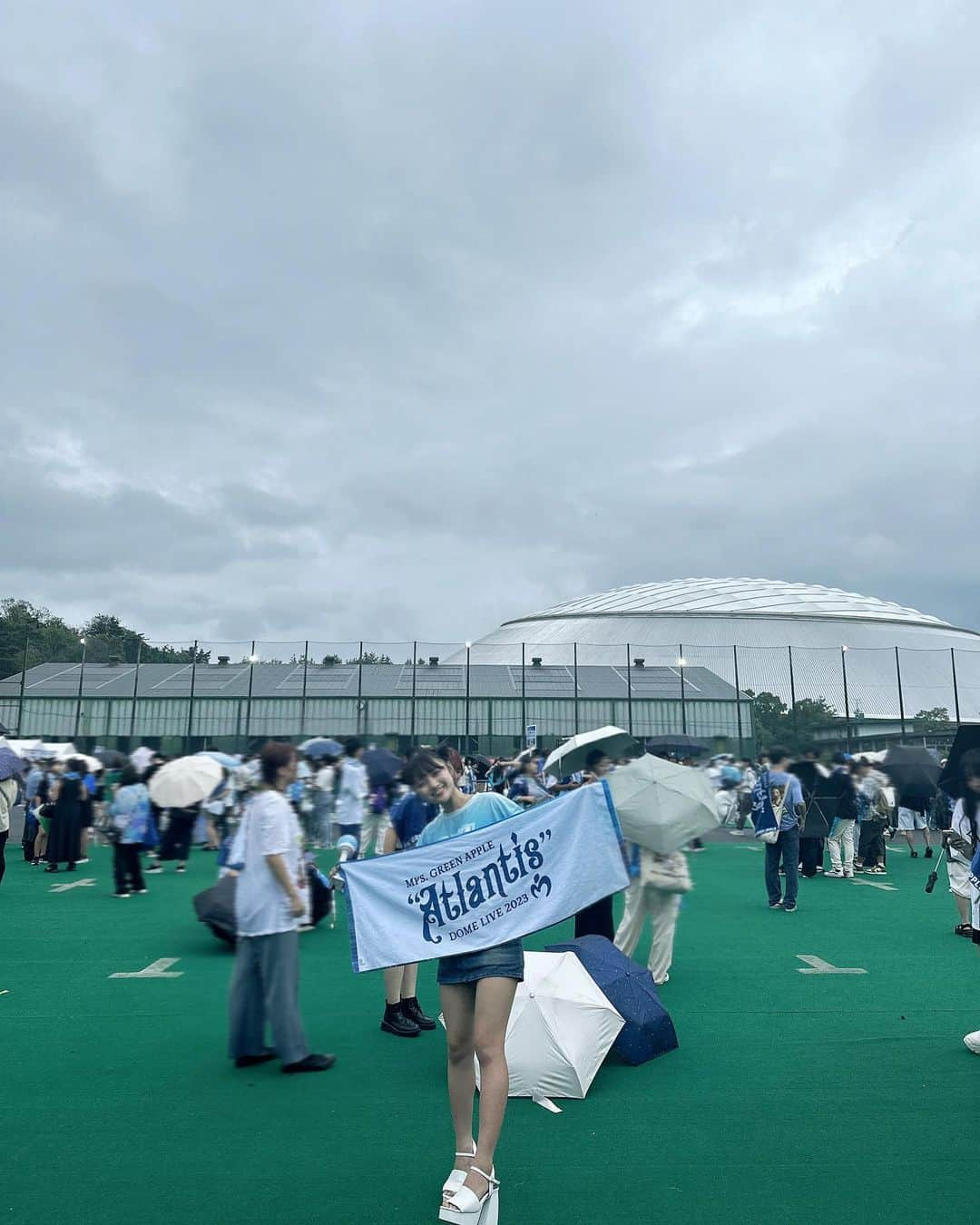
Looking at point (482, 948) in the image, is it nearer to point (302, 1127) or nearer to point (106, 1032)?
point (302, 1127)

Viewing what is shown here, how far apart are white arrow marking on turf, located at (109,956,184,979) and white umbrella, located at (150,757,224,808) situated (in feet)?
15.6

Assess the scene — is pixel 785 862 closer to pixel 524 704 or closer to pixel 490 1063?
pixel 490 1063

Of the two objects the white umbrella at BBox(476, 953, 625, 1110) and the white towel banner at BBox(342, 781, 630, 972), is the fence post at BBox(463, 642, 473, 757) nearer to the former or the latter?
the white umbrella at BBox(476, 953, 625, 1110)

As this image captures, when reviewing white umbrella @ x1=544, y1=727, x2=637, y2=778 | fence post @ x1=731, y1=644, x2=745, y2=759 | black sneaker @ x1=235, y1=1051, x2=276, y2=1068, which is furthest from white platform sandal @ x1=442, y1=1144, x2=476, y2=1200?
fence post @ x1=731, y1=644, x2=745, y2=759

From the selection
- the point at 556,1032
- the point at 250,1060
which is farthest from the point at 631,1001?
the point at 250,1060

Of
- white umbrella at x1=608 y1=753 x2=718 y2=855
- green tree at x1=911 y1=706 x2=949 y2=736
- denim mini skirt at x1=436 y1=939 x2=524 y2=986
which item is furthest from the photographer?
green tree at x1=911 y1=706 x2=949 y2=736

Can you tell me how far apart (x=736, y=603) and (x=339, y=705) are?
43483 millimetres

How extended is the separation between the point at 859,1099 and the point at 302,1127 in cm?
270

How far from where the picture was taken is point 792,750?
38.7 feet

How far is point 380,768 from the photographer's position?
495 inches

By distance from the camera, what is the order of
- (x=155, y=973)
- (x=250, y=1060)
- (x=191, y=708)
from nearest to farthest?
1. (x=250, y=1060)
2. (x=155, y=973)
3. (x=191, y=708)

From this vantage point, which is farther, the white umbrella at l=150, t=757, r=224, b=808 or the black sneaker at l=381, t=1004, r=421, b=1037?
the white umbrella at l=150, t=757, r=224, b=808

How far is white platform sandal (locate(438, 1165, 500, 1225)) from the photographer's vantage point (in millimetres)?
2982

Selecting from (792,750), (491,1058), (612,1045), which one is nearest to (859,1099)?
(612,1045)
